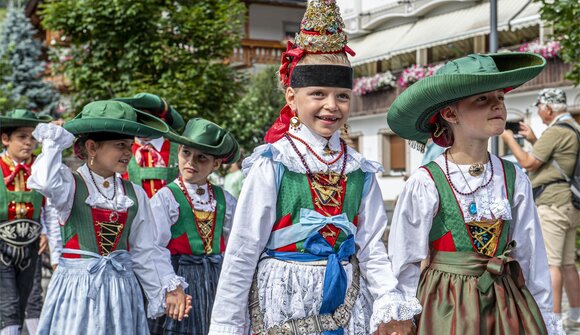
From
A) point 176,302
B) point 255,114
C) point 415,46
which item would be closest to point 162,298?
point 176,302

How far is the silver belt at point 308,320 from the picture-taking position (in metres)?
3.72

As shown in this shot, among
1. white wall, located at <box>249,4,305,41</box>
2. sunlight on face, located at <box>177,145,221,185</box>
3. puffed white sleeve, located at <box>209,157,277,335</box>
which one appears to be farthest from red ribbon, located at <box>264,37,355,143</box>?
white wall, located at <box>249,4,305,41</box>

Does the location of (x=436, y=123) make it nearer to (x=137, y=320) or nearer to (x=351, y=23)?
(x=137, y=320)

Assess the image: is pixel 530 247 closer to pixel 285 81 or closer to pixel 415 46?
pixel 285 81

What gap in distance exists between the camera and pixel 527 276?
405 cm

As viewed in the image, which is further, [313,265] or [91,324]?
[91,324]

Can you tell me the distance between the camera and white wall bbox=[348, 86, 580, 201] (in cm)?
2147

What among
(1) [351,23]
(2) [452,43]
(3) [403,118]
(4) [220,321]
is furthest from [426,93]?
(1) [351,23]

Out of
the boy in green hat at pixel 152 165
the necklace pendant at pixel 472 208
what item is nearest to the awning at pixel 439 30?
the boy in green hat at pixel 152 165

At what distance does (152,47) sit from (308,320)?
1645 centimetres

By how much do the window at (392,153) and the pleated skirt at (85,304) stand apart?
Answer: 22.9m

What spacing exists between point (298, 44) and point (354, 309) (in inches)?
48.7

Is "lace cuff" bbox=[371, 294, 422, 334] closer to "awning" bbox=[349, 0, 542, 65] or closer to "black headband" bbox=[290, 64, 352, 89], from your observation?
"black headband" bbox=[290, 64, 352, 89]

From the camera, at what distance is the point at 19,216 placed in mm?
7543
